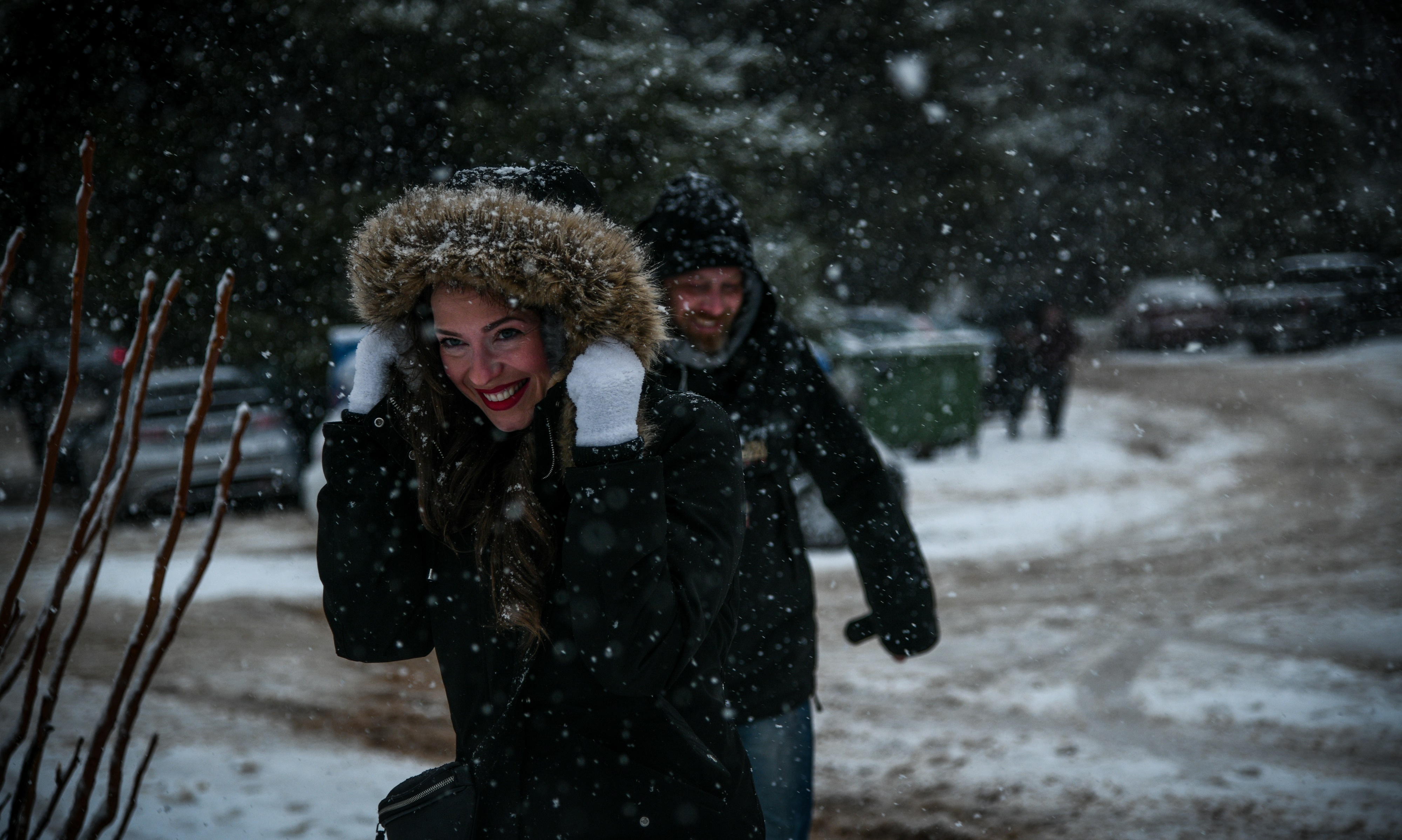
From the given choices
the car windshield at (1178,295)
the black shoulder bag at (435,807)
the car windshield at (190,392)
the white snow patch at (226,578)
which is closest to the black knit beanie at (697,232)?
the black shoulder bag at (435,807)

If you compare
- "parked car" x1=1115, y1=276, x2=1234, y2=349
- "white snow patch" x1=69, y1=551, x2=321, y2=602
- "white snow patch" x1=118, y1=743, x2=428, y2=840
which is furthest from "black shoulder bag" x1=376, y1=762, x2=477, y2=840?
"parked car" x1=1115, y1=276, x2=1234, y2=349

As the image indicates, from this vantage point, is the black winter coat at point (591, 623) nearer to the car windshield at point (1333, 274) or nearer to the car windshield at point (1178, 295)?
the car windshield at point (1178, 295)

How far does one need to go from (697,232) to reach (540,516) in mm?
1422

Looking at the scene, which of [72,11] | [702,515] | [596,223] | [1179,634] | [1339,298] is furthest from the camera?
[1339,298]

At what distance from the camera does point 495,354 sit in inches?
68.2

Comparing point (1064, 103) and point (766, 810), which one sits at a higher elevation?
point (1064, 103)

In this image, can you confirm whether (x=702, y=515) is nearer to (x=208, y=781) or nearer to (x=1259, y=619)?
(x=208, y=781)

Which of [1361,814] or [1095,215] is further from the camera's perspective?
[1095,215]

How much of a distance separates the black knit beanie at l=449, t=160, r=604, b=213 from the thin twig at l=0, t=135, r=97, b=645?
0.58 m

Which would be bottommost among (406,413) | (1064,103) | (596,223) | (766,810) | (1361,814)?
(1361,814)

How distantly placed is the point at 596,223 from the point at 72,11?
31.2ft

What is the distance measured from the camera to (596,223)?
1772 mm

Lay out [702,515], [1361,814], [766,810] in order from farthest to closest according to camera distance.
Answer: [1361,814], [766,810], [702,515]

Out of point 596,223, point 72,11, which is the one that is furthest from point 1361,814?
point 72,11
